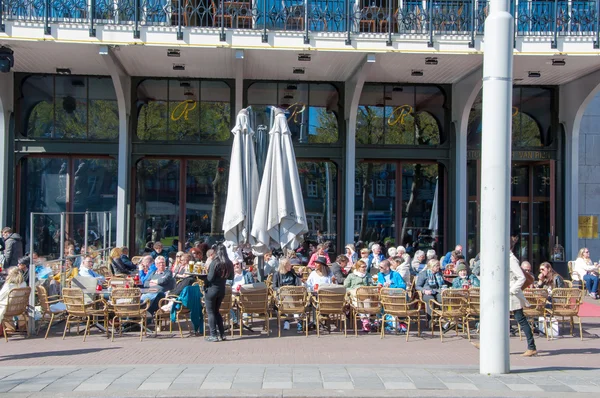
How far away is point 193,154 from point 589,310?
1024cm

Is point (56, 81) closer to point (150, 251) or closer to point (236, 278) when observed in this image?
point (150, 251)

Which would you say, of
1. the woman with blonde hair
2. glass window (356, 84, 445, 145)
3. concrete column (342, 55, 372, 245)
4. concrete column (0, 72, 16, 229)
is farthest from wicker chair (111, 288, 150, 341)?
glass window (356, 84, 445, 145)

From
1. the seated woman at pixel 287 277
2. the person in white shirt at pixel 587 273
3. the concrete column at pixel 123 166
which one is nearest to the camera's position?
the seated woman at pixel 287 277

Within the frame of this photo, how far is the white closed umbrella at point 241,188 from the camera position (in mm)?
11422

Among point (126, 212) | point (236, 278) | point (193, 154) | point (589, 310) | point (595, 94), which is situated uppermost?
point (595, 94)

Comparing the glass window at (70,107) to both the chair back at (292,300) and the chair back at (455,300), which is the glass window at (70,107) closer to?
the chair back at (292,300)

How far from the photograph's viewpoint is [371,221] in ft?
59.5

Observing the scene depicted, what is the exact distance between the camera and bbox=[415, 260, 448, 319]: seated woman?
38.5 feet

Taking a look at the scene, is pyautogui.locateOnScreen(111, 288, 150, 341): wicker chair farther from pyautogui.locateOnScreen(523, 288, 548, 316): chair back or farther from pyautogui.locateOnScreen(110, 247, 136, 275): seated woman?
pyautogui.locateOnScreen(523, 288, 548, 316): chair back

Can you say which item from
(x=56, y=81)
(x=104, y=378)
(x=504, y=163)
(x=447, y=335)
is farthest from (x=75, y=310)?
(x=56, y=81)

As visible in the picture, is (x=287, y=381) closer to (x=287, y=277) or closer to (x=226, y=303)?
(x=226, y=303)

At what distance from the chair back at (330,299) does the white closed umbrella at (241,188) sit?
163 centimetres

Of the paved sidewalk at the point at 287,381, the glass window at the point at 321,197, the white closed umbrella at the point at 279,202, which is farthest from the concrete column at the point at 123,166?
the paved sidewalk at the point at 287,381

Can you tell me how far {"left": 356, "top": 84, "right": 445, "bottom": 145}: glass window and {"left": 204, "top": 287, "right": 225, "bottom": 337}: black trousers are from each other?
871 centimetres
